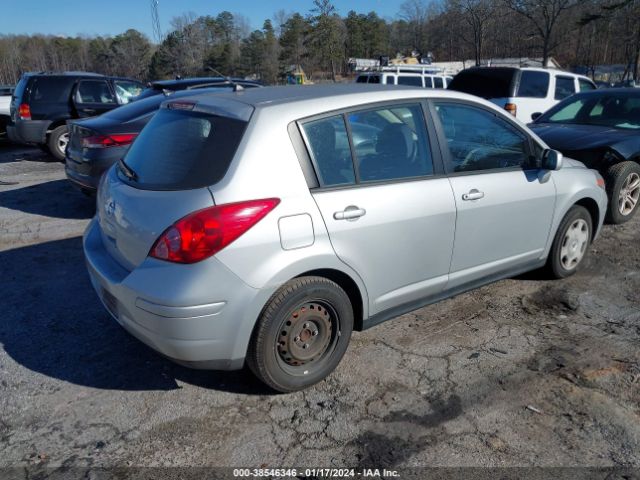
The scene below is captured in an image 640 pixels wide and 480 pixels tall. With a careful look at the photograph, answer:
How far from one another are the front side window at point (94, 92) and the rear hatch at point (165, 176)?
9020 mm

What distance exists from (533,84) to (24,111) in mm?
10546

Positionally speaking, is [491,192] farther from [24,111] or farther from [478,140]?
[24,111]

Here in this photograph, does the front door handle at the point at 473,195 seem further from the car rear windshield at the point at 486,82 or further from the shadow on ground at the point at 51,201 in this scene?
the car rear windshield at the point at 486,82

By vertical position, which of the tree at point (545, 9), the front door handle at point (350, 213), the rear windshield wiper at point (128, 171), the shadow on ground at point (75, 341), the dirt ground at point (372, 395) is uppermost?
the tree at point (545, 9)

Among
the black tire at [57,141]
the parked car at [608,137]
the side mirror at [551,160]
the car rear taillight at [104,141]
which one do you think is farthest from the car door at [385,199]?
the black tire at [57,141]

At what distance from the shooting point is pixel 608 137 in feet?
20.6

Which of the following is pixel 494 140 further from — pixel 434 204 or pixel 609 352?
pixel 609 352

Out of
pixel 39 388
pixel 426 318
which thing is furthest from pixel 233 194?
pixel 426 318

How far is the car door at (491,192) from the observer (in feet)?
11.7

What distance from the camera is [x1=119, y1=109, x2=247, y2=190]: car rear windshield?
2.77 metres

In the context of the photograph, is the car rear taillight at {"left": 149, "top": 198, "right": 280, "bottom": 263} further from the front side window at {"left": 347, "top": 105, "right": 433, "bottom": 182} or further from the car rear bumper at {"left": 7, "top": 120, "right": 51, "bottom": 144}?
the car rear bumper at {"left": 7, "top": 120, "right": 51, "bottom": 144}

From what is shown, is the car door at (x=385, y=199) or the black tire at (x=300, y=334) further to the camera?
the car door at (x=385, y=199)

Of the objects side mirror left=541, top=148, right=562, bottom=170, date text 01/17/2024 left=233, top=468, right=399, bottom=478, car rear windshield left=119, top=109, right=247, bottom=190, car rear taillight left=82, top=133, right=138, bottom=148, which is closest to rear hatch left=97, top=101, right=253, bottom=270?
car rear windshield left=119, top=109, right=247, bottom=190

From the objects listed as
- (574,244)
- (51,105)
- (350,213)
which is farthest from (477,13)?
(350,213)
